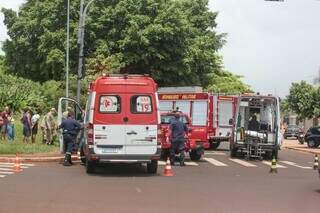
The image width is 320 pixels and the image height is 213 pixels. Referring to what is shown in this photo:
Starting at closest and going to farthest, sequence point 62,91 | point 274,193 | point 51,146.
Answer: point 274,193 < point 51,146 < point 62,91

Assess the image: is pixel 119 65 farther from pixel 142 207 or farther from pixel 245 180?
pixel 142 207

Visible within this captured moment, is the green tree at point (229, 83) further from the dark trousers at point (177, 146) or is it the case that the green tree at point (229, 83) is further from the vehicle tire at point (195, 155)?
the dark trousers at point (177, 146)

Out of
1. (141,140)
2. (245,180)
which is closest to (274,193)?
(245,180)

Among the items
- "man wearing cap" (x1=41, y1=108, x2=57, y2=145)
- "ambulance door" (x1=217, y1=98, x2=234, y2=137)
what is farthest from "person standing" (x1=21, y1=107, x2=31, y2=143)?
"ambulance door" (x1=217, y1=98, x2=234, y2=137)

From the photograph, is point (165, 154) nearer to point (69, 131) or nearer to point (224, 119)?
point (69, 131)

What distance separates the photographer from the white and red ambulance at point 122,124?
1872 cm

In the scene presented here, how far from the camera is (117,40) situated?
1978 inches

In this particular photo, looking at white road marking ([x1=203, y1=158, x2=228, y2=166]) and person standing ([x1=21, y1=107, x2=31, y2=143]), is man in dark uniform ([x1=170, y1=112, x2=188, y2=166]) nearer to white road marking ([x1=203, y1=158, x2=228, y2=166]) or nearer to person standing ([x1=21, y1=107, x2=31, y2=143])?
white road marking ([x1=203, y1=158, x2=228, y2=166])

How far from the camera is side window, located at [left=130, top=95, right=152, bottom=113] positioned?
62.5ft

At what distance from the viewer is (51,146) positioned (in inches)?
1093

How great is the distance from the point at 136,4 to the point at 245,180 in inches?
1357

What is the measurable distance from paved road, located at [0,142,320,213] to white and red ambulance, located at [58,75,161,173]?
596 millimetres

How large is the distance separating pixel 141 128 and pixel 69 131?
14.0 feet

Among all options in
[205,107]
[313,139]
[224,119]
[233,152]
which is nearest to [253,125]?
[233,152]
